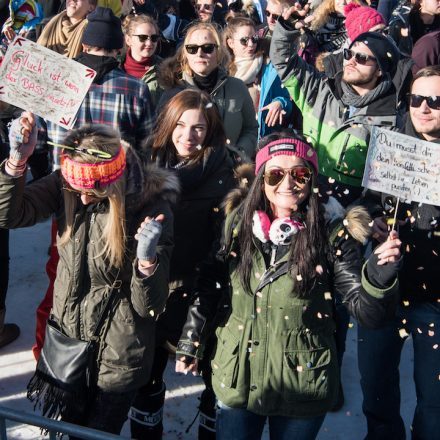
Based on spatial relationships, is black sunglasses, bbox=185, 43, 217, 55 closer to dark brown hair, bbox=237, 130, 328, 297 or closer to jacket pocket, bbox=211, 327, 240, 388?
dark brown hair, bbox=237, 130, 328, 297

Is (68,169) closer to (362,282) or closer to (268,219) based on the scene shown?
(268,219)

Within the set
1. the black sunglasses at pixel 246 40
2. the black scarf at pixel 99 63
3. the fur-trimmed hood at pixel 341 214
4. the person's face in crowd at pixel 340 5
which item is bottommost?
the fur-trimmed hood at pixel 341 214

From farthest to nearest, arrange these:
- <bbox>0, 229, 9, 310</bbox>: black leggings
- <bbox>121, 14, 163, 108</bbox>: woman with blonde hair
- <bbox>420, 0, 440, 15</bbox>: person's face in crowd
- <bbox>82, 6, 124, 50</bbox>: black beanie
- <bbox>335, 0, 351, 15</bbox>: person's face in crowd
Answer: <bbox>335, 0, 351, 15</bbox>: person's face in crowd, <bbox>420, 0, 440, 15</bbox>: person's face in crowd, <bbox>121, 14, 163, 108</bbox>: woman with blonde hair, <bbox>0, 229, 9, 310</bbox>: black leggings, <bbox>82, 6, 124, 50</bbox>: black beanie

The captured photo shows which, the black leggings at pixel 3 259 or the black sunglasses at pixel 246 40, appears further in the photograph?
the black sunglasses at pixel 246 40

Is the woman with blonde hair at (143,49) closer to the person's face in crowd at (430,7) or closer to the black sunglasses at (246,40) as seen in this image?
the black sunglasses at (246,40)

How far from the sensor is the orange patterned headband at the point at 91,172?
2.94 meters

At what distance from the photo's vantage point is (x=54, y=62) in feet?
10.6

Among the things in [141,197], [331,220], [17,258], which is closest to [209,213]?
[141,197]

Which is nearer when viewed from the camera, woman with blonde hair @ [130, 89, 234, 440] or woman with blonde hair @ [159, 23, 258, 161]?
woman with blonde hair @ [130, 89, 234, 440]

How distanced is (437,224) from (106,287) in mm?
1439

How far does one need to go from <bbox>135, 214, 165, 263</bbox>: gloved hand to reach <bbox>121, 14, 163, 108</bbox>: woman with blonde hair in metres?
2.33

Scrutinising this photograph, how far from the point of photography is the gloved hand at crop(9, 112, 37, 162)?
297 centimetres

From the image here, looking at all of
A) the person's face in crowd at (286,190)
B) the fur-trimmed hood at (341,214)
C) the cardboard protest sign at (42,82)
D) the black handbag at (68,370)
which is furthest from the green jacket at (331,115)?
the black handbag at (68,370)

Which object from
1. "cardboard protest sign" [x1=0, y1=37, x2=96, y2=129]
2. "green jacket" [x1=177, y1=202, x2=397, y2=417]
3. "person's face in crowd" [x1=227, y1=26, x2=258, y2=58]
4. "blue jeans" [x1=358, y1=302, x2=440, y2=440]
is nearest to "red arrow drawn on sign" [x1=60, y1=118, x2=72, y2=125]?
"cardboard protest sign" [x1=0, y1=37, x2=96, y2=129]
